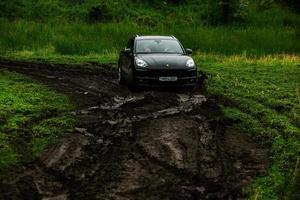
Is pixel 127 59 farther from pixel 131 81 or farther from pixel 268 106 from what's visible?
pixel 268 106

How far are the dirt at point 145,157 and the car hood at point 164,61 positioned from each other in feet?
6.05

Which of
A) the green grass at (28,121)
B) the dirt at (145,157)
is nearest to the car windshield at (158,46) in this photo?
the green grass at (28,121)

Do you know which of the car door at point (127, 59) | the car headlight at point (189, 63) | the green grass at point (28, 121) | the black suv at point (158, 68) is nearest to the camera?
the green grass at point (28, 121)

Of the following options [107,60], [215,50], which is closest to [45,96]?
[107,60]

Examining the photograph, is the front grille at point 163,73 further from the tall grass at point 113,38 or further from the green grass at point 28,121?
the tall grass at point 113,38

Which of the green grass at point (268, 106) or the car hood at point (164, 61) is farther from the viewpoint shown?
the car hood at point (164, 61)

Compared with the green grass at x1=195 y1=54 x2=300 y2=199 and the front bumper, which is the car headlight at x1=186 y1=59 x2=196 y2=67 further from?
the green grass at x1=195 y1=54 x2=300 y2=199

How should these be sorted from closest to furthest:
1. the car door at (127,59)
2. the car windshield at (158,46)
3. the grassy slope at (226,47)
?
the grassy slope at (226,47) → the car door at (127,59) → the car windshield at (158,46)

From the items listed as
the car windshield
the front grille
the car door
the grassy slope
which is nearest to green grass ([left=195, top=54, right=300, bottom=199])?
the grassy slope

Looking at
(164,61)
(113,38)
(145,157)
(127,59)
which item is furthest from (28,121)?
(113,38)

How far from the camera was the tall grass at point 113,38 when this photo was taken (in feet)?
105

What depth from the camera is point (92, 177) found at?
29.7ft

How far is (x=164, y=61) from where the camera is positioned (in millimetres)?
17547

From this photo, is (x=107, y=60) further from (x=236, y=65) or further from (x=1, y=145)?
(x=1, y=145)
